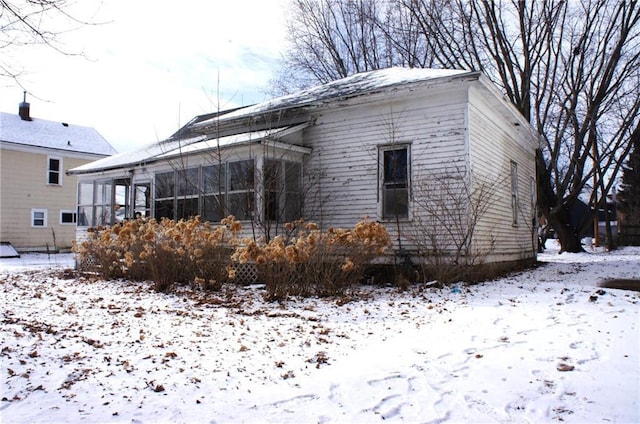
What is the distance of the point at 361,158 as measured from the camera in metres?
10.8

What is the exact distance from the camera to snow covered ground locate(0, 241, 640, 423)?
3076 mm

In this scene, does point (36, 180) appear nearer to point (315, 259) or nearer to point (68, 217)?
point (68, 217)

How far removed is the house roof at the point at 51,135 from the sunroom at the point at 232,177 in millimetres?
12214

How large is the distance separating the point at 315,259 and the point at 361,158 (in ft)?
12.5

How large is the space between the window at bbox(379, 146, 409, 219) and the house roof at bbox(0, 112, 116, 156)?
19491 mm

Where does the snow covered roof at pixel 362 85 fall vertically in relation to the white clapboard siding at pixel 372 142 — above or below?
above

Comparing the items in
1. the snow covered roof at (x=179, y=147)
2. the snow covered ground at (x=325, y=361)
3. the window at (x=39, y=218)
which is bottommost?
the snow covered ground at (x=325, y=361)

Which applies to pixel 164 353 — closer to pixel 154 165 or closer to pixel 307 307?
pixel 307 307

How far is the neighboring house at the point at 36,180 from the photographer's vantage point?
72.1 ft

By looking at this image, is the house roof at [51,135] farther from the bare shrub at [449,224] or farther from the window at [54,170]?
the bare shrub at [449,224]

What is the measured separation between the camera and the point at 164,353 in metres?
4.29

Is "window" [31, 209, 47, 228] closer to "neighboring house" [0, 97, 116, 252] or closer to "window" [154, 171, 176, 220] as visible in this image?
"neighboring house" [0, 97, 116, 252]

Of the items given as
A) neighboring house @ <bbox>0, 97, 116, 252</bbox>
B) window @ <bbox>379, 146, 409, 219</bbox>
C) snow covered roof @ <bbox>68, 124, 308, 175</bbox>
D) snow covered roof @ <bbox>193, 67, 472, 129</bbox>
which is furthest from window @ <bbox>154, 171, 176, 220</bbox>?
neighboring house @ <bbox>0, 97, 116, 252</bbox>

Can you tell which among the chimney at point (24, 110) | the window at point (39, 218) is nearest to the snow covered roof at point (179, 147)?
the window at point (39, 218)
